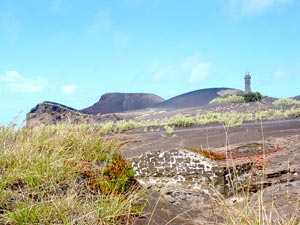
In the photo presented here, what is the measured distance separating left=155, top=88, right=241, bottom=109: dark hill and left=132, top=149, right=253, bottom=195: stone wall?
24785 mm

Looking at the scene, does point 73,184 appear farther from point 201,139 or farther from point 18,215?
point 201,139

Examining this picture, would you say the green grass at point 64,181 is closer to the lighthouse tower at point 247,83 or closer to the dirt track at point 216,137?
the dirt track at point 216,137

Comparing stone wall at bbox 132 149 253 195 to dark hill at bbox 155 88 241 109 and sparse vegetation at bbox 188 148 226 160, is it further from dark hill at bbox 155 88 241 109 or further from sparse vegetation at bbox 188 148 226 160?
dark hill at bbox 155 88 241 109

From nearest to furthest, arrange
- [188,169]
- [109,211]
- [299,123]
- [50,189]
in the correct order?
[109,211]
[50,189]
[188,169]
[299,123]

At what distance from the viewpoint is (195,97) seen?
1335 inches

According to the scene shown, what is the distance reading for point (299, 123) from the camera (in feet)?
44.3

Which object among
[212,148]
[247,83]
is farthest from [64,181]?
[247,83]

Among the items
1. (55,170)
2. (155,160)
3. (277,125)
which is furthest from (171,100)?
(55,170)

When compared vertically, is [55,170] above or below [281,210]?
above

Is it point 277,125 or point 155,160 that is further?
point 277,125

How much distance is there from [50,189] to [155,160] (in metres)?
2.92

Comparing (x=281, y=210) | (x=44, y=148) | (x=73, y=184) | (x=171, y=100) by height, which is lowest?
(x=281, y=210)

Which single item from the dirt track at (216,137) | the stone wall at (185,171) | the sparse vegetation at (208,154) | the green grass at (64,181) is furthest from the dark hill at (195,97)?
the green grass at (64,181)

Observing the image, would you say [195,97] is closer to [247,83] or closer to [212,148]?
Result: [247,83]
